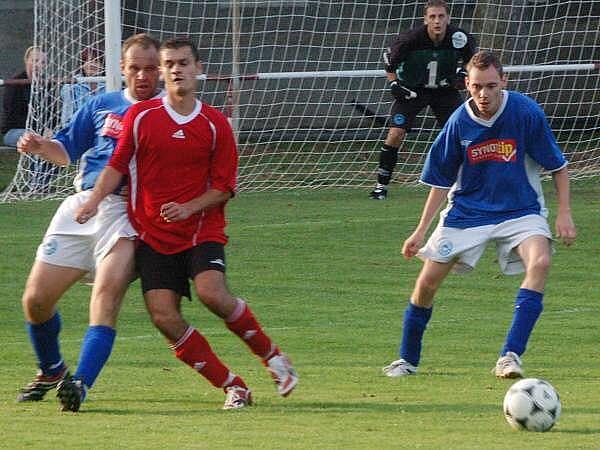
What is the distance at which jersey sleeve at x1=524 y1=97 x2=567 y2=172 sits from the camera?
290 inches

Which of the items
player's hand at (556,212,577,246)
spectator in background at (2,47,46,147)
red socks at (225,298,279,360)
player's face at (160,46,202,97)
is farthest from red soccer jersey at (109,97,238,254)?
spectator in background at (2,47,46,147)

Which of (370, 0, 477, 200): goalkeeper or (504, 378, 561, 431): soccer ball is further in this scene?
(370, 0, 477, 200): goalkeeper

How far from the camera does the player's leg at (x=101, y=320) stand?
6.30 m

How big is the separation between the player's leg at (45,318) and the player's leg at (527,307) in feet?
6.72

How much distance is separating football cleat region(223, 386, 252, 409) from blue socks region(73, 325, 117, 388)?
553 millimetres

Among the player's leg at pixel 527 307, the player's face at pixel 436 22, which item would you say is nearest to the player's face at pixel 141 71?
the player's leg at pixel 527 307

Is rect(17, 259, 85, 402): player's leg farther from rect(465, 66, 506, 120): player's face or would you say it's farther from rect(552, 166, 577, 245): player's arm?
rect(552, 166, 577, 245): player's arm

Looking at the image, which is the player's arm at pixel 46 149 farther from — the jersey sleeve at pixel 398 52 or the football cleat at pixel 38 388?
the jersey sleeve at pixel 398 52

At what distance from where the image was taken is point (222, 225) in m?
6.59

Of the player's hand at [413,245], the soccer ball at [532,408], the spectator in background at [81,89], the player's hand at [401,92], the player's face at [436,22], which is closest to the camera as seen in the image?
the soccer ball at [532,408]

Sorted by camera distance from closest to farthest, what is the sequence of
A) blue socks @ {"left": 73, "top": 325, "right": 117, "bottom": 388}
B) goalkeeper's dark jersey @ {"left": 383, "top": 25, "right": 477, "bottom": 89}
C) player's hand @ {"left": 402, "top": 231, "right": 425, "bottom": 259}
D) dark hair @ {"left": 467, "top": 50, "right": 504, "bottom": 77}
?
blue socks @ {"left": 73, "top": 325, "right": 117, "bottom": 388}, dark hair @ {"left": 467, "top": 50, "right": 504, "bottom": 77}, player's hand @ {"left": 402, "top": 231, "right": 425, "bottom": 259}, goalkeeper's dark jersey @ {"left": 383, "top": 25, "right": 477, "bottom": 89}

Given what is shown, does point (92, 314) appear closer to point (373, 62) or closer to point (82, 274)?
point (82, 274)

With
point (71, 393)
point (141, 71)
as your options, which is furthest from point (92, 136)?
point (71, 393)

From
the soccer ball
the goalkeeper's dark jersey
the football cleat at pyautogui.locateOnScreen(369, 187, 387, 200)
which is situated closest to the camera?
the soccer ball
